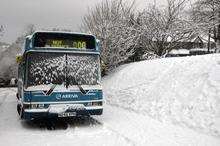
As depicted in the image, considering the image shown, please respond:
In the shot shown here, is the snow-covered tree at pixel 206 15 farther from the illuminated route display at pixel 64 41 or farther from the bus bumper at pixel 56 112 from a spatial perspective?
the bus bumper at pixel 56 112

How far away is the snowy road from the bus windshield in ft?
4.90

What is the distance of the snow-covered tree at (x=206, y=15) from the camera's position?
31.6 m

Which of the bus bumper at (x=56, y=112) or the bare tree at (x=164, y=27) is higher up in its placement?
the bare tree at (x=164, y=27)

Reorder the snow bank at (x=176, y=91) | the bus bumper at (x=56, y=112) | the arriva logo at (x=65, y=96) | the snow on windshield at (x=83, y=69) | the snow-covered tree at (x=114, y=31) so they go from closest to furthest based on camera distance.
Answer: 1. the snow bank at (x=176, y=91)
2. the bus bumper at (x=56, y=112)
3. the arriva logo at (x=65, y=96)
4. the snow on windshield at (x=83, y=69)
5. the snow-covered tree at (x=114, y=31)

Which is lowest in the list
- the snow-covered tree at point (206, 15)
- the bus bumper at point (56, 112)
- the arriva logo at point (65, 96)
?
the bus bumper at point (56, 112)

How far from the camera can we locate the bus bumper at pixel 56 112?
12.9m

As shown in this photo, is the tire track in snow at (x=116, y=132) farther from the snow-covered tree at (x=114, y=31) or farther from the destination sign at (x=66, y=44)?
the snow-covered tree at (x=114, y=31)

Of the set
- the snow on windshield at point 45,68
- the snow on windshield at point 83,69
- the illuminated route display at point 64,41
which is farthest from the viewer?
the snow on windshield at point 83,69

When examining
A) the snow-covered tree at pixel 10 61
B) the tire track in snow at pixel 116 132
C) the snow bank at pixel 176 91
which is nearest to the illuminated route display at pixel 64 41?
the tire track in snow at pixel 116 132

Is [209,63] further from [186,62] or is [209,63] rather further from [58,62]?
[58,62]

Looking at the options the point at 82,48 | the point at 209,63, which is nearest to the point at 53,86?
the point at 82,48

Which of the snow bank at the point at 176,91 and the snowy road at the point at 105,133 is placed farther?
the snow bank at the point at 176,91

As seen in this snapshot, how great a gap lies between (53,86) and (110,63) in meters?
14.2

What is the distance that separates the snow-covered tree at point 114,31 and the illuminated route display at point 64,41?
1322 cm
